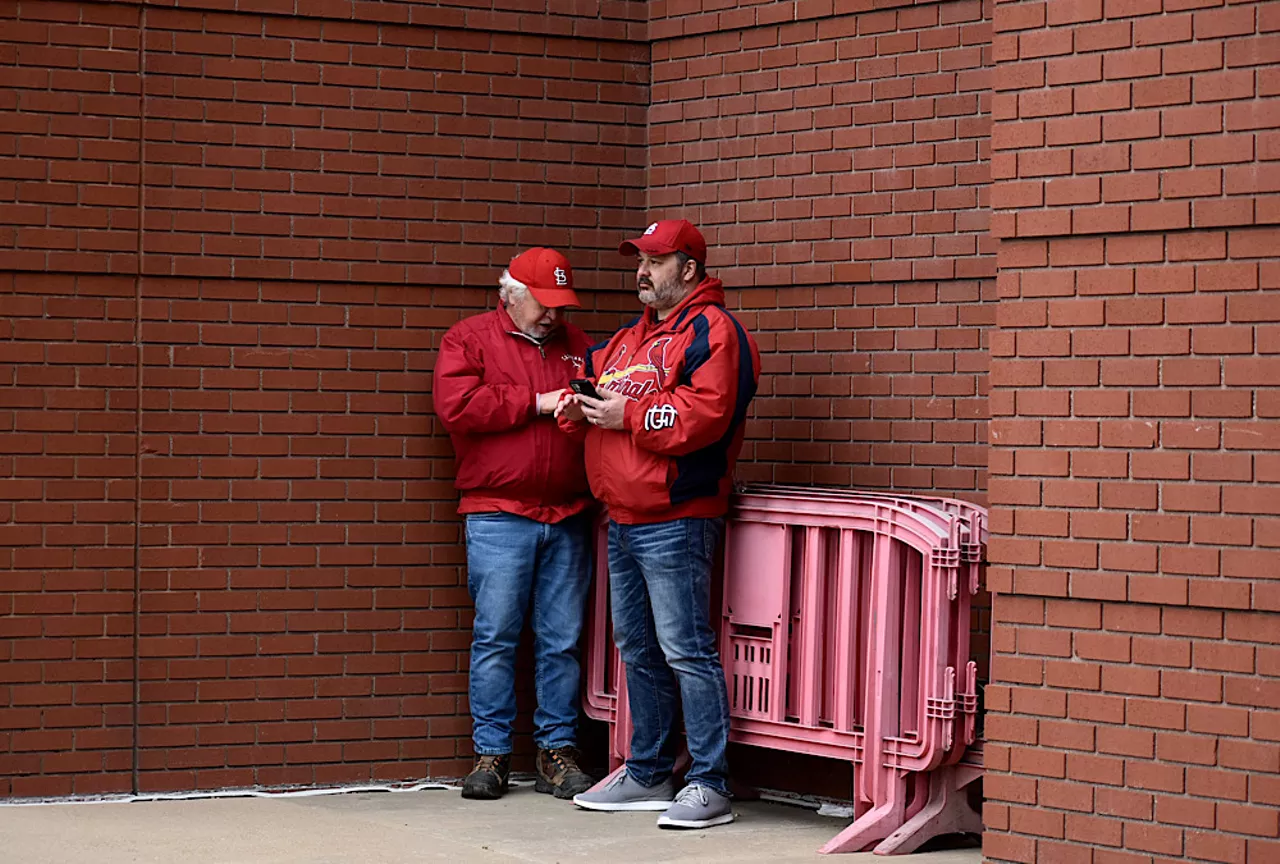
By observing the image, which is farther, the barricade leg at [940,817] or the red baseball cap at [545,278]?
the red baseball cap at [545,278]

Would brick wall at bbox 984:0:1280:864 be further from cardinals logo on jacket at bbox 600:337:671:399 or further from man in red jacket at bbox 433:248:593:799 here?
man in red jacket at bbox 433:248:593:799

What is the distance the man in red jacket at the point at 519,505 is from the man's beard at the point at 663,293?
478 mm

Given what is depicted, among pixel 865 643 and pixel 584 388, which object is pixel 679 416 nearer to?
pixel 584 388

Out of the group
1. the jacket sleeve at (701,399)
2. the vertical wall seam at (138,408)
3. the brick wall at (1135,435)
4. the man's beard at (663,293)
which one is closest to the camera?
the brick wall at (1135,435)

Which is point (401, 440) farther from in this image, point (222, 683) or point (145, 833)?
point (145, 833)

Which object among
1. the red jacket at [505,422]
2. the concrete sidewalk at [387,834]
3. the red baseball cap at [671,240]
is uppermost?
the red baseball cap at [671,240]

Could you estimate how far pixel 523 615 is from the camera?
7.69 m

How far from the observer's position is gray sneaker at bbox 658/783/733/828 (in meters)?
6.91

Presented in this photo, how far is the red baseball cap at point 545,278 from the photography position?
7.55m

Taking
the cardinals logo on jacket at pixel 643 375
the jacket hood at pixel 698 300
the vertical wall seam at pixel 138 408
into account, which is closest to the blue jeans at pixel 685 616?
the cardinals logo on jacket at pixel 643 375

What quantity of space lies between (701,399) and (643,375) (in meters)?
0.34

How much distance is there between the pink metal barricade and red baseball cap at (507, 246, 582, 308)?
1.09 m

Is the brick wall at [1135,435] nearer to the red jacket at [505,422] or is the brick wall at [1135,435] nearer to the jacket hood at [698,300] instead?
the jacket hood at [698,300]

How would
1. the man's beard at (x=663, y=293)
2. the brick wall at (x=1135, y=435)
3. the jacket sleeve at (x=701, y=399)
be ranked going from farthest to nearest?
the man's beard at (x=663, y=293) → the jacket sleeve at (x=701, y=399) → the brick wall at (x=1135, y=435)
